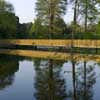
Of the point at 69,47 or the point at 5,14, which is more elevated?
the point at 5,14

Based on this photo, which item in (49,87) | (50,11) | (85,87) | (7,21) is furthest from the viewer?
(7,21)

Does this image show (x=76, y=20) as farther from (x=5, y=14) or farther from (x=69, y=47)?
(x=5, y=14)

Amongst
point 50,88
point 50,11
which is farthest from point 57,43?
point 50,88

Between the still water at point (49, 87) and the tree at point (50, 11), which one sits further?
the tree at point (50, 11)

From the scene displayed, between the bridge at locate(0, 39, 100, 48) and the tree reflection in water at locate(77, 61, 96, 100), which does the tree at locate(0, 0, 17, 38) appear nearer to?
the bridge at locate(0, 39, 100, 48)

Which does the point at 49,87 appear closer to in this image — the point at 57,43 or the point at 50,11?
the point at 57,43

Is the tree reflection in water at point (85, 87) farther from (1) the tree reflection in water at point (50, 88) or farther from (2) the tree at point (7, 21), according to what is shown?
(2) the tree at point (7, 21)

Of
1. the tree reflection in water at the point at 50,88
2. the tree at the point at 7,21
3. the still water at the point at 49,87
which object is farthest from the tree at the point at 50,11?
the tree reflection in water at the point at 50,88

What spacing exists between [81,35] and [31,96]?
33.6m

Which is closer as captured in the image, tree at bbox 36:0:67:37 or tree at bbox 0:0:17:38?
tree at bbox 36:0:67:37

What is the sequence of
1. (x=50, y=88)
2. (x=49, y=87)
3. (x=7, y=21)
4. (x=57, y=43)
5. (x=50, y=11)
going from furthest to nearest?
(x=7, y=21) → (x=50, y=11) → (x=57, y=43) → (x=49, y=87) → (x=50, y=88)

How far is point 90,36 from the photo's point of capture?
43062 mm

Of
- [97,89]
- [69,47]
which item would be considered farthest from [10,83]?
[69,47]

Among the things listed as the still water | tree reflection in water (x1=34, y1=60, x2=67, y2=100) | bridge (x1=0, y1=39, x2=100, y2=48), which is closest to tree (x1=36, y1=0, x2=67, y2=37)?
bridge (x1=0, y1=39, x2=100, y2=48)
